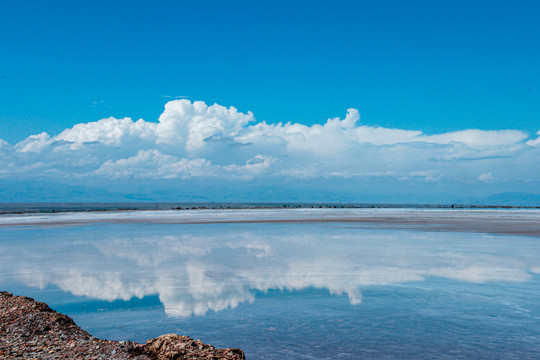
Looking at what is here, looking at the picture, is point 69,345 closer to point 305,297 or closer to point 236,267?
point 305,297

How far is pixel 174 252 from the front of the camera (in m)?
18.7

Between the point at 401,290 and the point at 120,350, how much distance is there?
7400 mm

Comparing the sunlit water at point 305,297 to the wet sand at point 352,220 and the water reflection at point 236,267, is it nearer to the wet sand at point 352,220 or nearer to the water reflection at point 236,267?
the water reflection at point 236,267

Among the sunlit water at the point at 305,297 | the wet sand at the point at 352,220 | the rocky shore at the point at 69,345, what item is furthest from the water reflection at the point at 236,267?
the wet sand at the point at 352,220

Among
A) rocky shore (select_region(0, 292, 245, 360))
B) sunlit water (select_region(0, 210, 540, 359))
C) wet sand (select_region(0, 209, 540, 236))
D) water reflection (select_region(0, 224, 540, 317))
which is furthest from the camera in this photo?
wet sand (select_region(0, 209, 540, 236))

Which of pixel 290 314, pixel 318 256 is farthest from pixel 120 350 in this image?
pixel 318 256

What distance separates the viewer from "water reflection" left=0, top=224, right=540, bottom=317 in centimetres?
1104

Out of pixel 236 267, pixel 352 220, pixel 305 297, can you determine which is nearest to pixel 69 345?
pixel 305 297

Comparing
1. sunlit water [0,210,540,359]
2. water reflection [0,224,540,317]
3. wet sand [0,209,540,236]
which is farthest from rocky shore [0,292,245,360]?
wet sand [0,209,540,236]

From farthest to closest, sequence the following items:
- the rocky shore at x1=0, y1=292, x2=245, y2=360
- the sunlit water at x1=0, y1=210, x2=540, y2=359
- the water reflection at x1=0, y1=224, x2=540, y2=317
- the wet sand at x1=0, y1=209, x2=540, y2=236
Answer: the wet sand at x1=0, y1=209, x2=540, y2=236 < the water reflection at x1=0, y1=224, x2=540, y2=317 < the sunlit water at x1=0, y1=210, x2=540, y2=359 < the rocky shore at x1=0, y1=292, x2=245, y2=360

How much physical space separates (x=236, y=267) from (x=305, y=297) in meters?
4.73

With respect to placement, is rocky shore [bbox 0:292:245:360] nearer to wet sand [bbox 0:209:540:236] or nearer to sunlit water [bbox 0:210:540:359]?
sunlit water [bbox 0:210:540:359]

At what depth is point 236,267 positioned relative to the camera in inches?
573

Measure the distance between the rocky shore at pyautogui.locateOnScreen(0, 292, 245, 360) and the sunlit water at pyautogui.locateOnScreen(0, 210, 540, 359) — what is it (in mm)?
916
